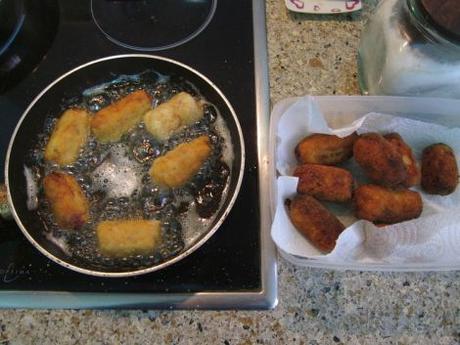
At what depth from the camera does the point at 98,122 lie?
64 centimetres

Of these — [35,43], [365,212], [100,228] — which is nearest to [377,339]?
[365,212]

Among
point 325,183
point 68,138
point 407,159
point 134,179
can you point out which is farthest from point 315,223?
point 68,138

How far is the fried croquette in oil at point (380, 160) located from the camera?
0.58 m

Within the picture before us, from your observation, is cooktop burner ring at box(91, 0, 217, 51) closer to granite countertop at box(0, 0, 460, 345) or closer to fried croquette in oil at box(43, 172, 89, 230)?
fried croquette in oil at box(43, 172, 89, 230)

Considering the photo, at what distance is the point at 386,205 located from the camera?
582mm

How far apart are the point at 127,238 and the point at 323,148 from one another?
296 millimetres

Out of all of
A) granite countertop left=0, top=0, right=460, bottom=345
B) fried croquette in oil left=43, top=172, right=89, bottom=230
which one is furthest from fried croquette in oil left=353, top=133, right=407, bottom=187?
fried croquette in oil left=43, top=172, right=89, bottom=230

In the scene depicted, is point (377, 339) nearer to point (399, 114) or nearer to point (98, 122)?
point (399, 114)

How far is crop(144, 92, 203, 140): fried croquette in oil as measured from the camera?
2.09ft

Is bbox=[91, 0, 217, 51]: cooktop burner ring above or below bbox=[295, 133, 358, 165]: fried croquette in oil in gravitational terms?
above

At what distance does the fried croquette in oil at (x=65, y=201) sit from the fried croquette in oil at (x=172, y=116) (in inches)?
5.5

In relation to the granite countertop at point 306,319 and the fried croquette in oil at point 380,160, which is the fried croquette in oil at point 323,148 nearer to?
the fried croquette in oil at point 380,160

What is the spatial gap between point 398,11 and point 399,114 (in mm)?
148

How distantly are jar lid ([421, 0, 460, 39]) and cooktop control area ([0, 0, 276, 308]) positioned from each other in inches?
10.5
